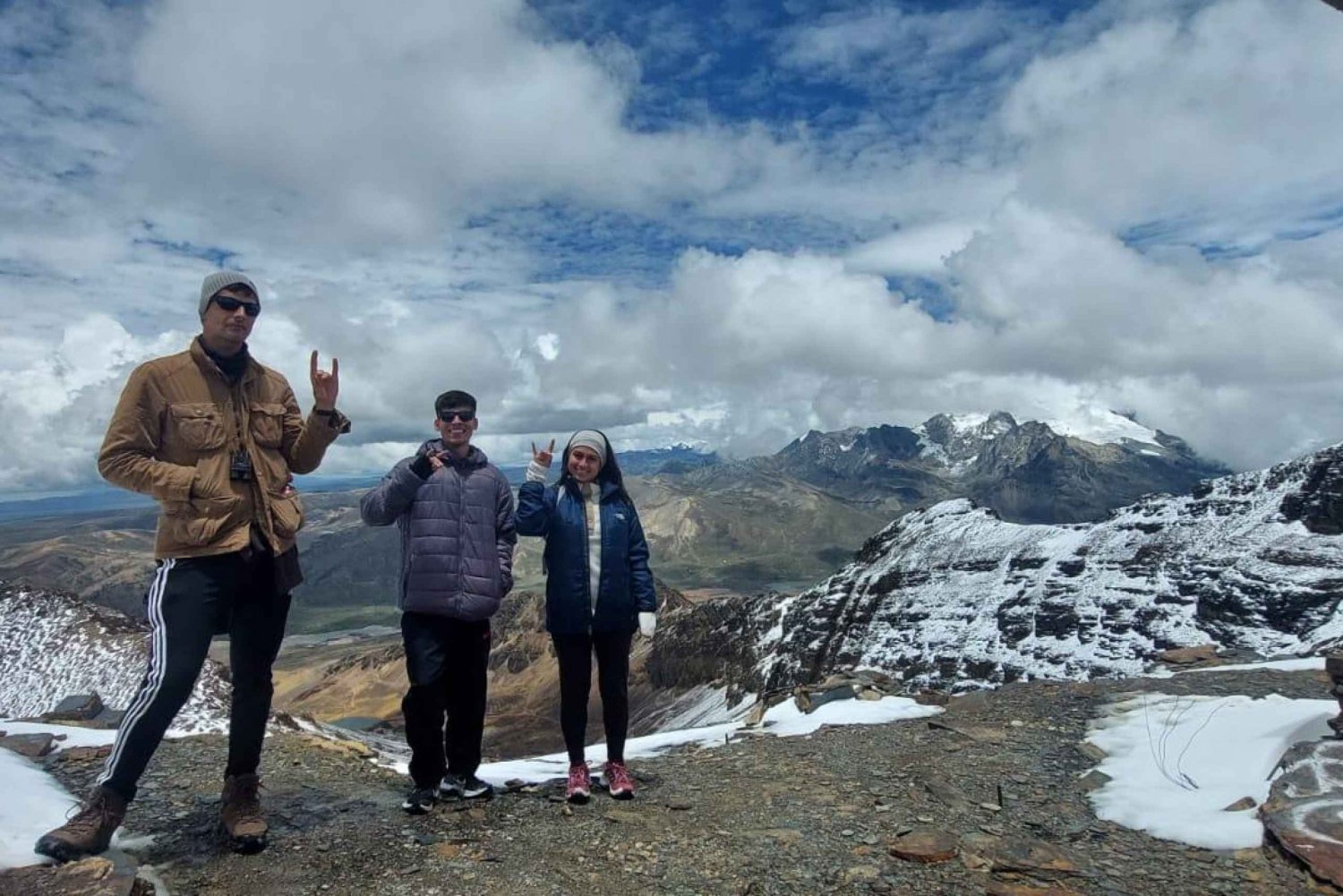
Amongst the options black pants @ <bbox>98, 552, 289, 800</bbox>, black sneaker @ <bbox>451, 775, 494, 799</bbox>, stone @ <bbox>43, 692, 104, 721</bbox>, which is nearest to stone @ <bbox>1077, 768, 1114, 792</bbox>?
black sneaker @ <bbox>451, 775, 494, 799</bbox>

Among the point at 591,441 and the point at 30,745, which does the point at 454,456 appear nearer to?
the point at 591,441

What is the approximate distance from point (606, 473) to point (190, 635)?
4.25 m

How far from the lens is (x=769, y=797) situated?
8.77m

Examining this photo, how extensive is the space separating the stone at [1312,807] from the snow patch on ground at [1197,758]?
0.26 m

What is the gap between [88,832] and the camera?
5.73 m

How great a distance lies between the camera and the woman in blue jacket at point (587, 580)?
815 cm

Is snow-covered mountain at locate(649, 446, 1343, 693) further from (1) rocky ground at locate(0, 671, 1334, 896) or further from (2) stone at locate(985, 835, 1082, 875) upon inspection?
(2) stone at locate(985, 835, 1082, 875)

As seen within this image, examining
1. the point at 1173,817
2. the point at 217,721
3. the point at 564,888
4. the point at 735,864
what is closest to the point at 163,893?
the point at 564,888

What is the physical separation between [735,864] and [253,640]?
463cm

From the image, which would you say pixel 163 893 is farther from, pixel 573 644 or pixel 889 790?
pixel 889 790

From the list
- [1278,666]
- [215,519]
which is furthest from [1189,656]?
[215,519]

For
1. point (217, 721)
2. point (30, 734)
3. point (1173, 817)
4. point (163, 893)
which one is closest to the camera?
point (163, 893)

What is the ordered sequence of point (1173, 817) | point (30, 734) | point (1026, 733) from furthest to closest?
point (1026, 733) → point (30, 734) → point (1173, 817)

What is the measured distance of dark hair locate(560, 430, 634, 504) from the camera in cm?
848
